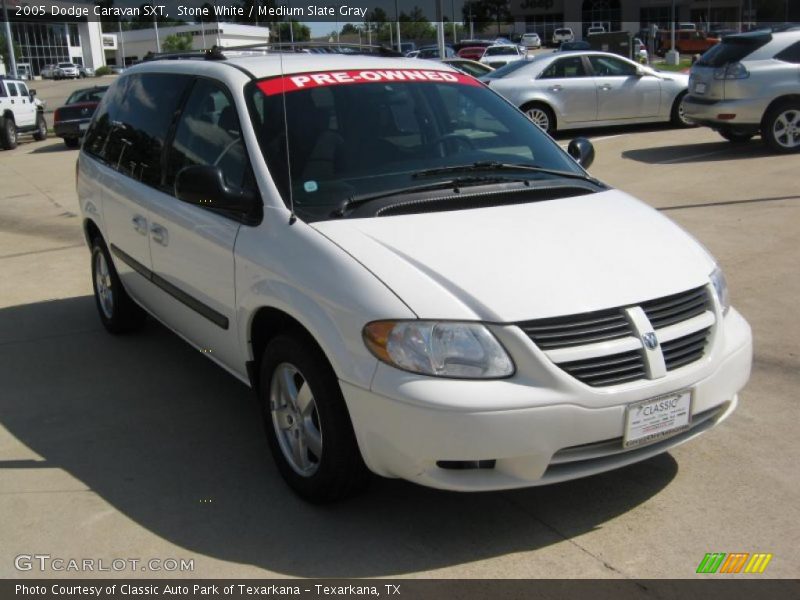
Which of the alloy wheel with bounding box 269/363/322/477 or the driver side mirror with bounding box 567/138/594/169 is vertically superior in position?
the driver side mirror with bounding box 567/138/594/169

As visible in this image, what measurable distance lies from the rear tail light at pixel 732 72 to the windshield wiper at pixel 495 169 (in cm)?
901

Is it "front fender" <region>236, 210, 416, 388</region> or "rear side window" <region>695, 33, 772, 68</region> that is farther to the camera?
"rear side window" <region>695, 33, 772, 68</region>

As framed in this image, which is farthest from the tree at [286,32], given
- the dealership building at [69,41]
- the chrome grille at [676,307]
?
the dealership building at [69,41]

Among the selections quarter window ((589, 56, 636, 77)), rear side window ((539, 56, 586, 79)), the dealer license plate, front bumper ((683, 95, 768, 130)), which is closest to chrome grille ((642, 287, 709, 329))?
the dealer license plate

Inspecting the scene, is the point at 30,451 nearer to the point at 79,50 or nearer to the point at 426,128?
the point at 426,128

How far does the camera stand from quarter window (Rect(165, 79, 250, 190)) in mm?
4281

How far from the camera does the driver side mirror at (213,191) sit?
13.0 ft

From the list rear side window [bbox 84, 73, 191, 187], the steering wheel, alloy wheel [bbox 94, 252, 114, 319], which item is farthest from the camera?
alloy wheel [bbox 94, 252, 114, 319]

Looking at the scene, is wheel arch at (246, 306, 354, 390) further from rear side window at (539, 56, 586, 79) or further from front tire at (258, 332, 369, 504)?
rear side window at (539, 56, 586, 79)

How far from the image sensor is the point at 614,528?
3.53 meters

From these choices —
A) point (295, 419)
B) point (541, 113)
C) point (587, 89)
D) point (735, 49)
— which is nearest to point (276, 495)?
point (295, 419)

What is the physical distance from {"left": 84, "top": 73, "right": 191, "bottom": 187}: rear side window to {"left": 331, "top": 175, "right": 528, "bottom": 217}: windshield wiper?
1.53m

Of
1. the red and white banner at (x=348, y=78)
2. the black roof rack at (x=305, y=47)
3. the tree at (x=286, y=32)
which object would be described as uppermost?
the tree at (x=286, y=32)

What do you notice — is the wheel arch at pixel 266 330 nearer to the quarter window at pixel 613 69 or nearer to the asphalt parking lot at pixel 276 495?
the asphalt parking lot at pixel 276 495
